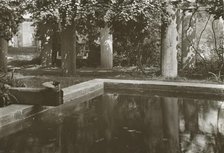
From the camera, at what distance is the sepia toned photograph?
6.75 meters

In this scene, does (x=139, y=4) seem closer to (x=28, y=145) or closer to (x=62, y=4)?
(x=62, y=4)

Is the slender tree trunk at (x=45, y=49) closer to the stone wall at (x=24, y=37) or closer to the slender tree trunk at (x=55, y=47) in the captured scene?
the slender tree trunk at (x=55, y=47)

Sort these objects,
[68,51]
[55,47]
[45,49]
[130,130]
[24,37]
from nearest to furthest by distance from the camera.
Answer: [130,130] → [68,51] → [45,49] → [55,47] → [24,37]

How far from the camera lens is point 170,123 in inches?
311

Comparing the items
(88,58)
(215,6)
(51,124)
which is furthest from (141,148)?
(88,58)

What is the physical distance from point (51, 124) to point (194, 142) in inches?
112

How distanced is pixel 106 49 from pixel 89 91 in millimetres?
7424

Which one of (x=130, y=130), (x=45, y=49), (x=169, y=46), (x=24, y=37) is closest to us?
(x=130, y=130)

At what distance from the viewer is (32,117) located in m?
8.39

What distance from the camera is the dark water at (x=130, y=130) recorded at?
6242mm

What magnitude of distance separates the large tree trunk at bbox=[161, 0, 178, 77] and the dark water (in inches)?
158

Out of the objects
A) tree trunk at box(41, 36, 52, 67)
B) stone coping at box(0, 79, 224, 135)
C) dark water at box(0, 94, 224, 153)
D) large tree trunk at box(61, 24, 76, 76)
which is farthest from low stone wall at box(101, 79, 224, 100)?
tree trunk at box(41, 36, 52, 67)

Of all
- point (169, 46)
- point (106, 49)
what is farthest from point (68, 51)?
point (169, 46)

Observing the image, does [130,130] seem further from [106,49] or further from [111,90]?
[106,49]
